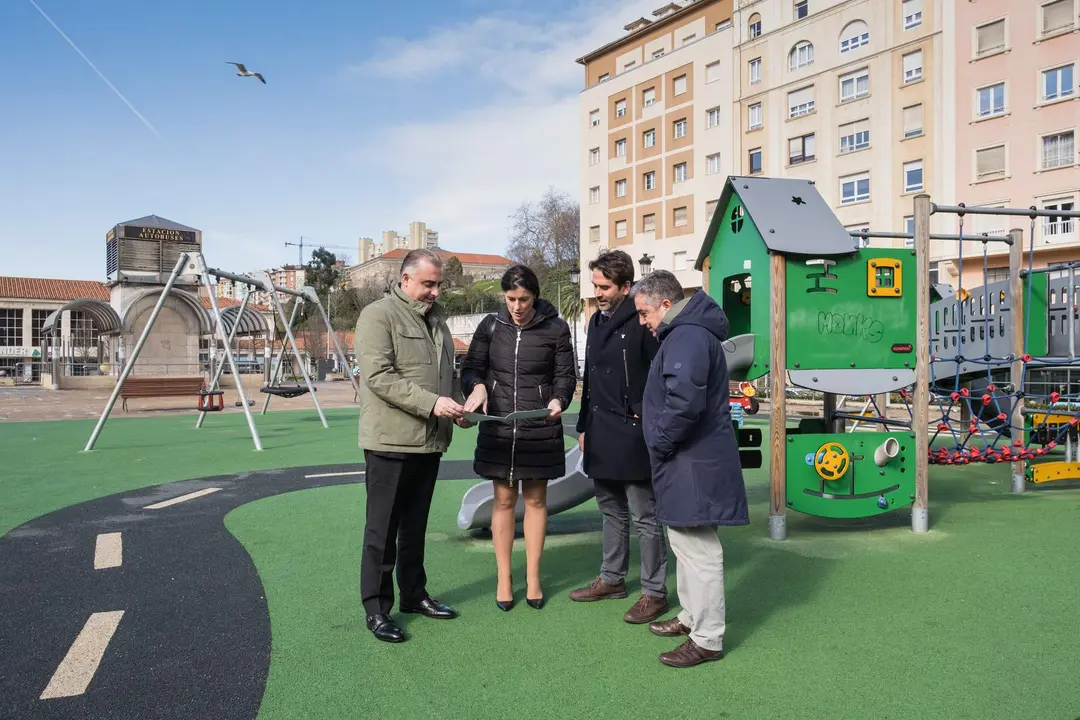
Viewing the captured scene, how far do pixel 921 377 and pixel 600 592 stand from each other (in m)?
3.17

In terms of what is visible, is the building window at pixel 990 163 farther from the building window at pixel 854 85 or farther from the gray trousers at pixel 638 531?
the gray trousers at pixel 638 531

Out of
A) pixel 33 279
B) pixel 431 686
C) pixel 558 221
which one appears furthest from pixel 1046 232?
pixel 33 279

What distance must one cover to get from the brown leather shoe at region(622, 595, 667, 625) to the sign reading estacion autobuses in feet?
150

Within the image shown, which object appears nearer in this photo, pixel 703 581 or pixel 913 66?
pixel 703 581

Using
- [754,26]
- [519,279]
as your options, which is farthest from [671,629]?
[754,26]

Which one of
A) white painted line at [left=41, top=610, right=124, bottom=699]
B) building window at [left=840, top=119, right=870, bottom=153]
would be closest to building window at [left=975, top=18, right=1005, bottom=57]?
building window at [left=840, top=119, right=870, bottom=153]

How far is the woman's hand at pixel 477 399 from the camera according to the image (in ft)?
12.0

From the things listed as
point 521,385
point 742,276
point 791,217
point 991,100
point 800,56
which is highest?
point 800,56

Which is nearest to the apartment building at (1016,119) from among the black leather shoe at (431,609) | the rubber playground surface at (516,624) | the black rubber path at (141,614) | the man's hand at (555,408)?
the rubber playground surface at (516,624)

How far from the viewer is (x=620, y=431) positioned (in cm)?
389

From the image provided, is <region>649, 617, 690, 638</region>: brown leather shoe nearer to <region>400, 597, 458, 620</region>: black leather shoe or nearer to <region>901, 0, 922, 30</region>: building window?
<region>400, 597, 458, 620</region>: black leather shoe

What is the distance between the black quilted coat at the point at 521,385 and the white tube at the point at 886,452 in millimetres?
2744

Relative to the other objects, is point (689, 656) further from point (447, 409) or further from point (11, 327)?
point (11, 327)

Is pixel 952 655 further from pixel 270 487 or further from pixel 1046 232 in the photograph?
pixel 1046 232
